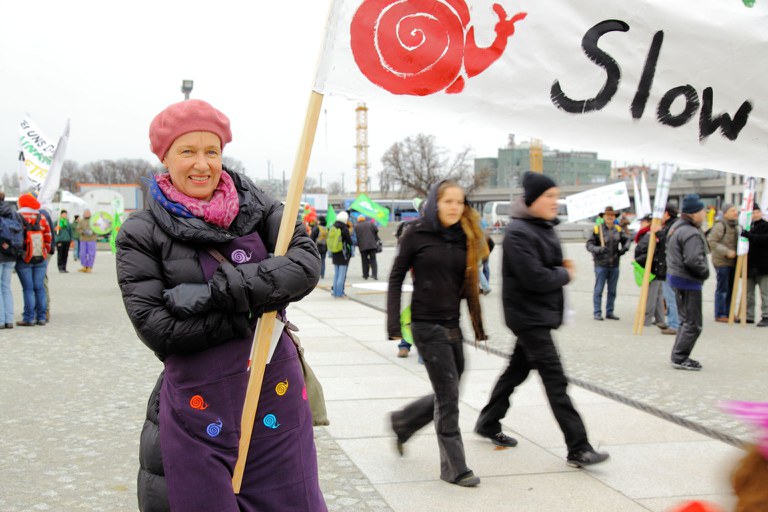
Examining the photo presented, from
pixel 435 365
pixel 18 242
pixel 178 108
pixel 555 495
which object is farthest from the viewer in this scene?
pixel 18 242

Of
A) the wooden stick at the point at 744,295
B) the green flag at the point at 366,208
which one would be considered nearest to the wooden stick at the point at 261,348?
the wooden stick at the point at 744,295

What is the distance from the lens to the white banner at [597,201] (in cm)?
1320

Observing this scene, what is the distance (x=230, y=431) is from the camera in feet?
8.20

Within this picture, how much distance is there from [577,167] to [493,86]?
137 meters

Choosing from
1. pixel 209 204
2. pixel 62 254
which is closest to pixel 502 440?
pixel 209 204

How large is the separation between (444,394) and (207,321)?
8.32 feet

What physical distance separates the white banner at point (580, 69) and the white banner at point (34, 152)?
17880 millimetres

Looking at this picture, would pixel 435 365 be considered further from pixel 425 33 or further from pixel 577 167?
pixel 577 167

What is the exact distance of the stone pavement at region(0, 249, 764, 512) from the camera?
4.44 m

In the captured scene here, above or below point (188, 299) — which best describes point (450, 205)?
above

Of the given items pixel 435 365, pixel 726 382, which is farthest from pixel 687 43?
pixel 726 382

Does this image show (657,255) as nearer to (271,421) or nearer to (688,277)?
(688,277)

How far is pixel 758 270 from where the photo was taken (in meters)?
12.1

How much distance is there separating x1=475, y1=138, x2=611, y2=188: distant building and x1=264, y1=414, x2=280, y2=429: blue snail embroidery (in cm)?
10757
